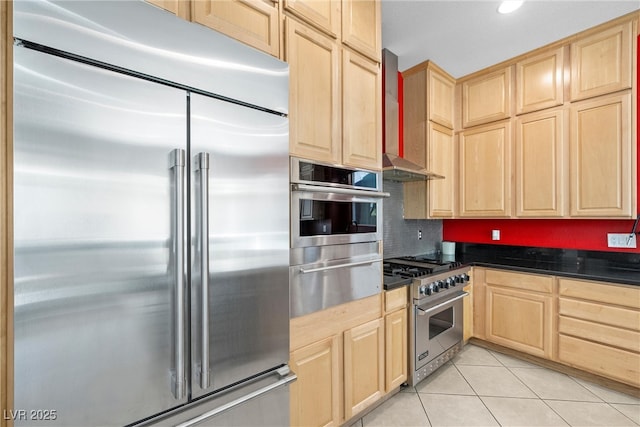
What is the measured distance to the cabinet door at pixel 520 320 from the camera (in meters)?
2.53

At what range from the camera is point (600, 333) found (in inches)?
88.7

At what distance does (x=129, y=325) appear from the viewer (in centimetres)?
94

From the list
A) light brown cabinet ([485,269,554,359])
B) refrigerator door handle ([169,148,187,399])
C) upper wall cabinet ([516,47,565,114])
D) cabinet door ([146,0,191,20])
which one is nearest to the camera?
refrigerator door handle ([169,148,187,399])

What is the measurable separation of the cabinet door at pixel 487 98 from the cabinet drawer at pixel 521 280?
1.59 m

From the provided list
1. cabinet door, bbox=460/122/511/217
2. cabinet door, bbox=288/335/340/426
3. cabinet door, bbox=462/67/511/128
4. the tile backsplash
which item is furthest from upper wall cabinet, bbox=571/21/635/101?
cabinet door, bbox=288/335/340/426

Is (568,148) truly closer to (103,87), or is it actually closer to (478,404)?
(478,404)

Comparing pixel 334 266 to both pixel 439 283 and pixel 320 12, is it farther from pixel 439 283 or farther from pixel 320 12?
pixel 320 12

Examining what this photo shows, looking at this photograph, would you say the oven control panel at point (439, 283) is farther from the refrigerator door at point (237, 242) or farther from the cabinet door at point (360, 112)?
the refrigerator door at point (237, 242)

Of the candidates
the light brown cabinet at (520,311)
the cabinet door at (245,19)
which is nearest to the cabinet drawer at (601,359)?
the light brown cabinet at (520,311)

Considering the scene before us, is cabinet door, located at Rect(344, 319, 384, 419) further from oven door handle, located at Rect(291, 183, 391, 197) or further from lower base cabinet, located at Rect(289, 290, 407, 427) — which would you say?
oven door handle, located at Rect(291, 183, 391, 197)

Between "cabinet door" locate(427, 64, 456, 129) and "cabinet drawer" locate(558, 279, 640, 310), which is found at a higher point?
"cabinet door" locate(427, 64, 456, 129)

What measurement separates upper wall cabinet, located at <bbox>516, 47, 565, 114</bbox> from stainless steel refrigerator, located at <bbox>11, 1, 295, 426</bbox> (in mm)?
2740

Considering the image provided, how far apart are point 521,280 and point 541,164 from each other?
3.69 feet

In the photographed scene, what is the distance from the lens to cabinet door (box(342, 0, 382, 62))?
177cm
